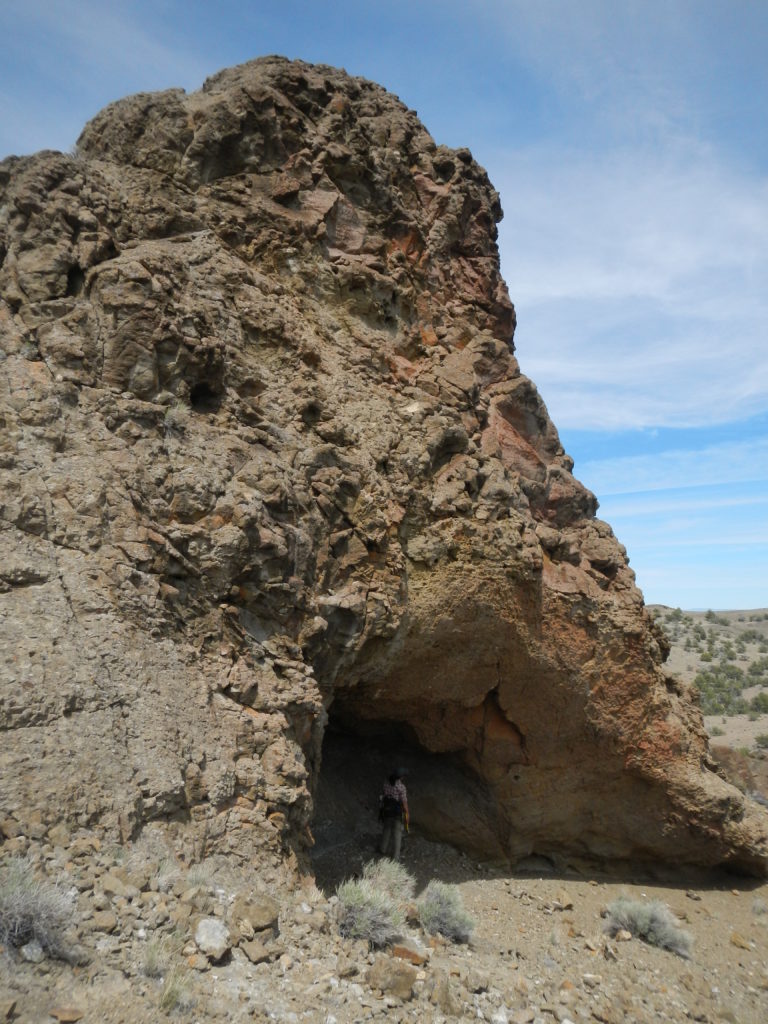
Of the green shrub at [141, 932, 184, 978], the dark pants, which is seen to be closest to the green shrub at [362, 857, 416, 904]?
the dark pants

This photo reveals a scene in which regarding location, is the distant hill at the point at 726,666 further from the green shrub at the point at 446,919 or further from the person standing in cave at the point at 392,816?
the green shrub at the point at 446,919

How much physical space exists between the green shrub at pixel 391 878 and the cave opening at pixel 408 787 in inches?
44.3

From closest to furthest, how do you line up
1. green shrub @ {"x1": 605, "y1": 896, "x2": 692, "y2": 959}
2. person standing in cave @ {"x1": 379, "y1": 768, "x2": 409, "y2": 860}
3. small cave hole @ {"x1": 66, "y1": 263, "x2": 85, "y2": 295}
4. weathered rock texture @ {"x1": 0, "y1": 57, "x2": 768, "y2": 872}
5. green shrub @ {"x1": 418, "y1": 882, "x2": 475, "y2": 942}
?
weathered rock texture @ {"x1": 0, "y1": 57, "x2": 768, "y2": 872}
green shrub @ {"x1": 418, "y1": 882, "x2": 475, "y2": 942}
small cave hole @ {"x1": 66, "y1": 263, "x2": 85, "y2": 295}
green shrub @ {"x1": 605, "y1": 896, "x2": 692, "y2": 959}
person standing in cave @ {"x1": 379, "y1": 768, "x2": 409, "y2": 860}

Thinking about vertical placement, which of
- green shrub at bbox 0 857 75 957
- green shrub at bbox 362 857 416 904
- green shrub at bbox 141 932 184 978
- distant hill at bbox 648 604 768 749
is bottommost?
green shrub at bbox 362 857 416 904

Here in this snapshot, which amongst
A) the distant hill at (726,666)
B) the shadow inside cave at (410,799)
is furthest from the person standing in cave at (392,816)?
the distant hill at (726,666)

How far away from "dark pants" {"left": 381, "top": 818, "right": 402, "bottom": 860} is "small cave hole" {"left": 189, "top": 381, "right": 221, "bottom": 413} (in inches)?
222

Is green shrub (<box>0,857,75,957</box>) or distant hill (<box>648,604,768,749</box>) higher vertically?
distant hill (<box>648,604,768,749</box>)

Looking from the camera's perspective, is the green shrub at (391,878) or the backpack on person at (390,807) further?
the backpack on person at (390,807)

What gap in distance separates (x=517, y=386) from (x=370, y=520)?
409 cm

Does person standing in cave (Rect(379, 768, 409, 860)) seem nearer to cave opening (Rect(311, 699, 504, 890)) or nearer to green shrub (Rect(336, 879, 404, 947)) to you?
cave opening (Rect(311, 699, 504, 890))

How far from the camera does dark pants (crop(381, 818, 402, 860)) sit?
29.0 feet

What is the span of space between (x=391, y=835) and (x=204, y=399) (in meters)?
5.96

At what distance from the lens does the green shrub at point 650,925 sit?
8.29 m

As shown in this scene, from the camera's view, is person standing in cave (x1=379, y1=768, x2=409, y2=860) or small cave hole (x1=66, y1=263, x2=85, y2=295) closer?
small cave hole (x1=66, y1=263, x2=85, y2=295)
